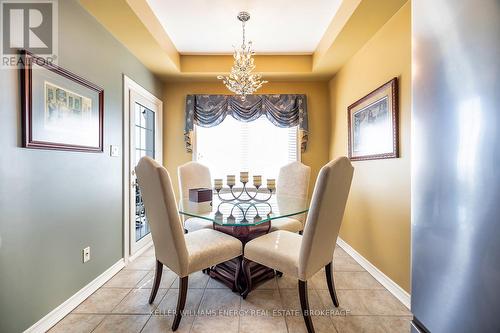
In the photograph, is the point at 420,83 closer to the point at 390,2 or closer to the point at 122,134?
the point at 390,2

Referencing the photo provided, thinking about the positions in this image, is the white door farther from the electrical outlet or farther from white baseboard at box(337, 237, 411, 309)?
white baseboard at box(337, 237, 411, 309)

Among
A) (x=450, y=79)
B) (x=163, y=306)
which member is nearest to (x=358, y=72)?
(x=450, y=79)

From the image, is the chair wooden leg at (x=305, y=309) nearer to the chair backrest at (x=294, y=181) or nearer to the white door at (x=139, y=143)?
the chair backrest at (x=294, y=181)

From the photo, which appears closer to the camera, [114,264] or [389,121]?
[389,121]

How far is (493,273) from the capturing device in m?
0.44

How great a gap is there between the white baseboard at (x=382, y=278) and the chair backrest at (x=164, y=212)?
5.74ft

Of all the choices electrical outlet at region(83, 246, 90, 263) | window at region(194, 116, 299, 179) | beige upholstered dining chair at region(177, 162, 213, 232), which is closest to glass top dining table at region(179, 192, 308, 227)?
beige upholstered dining chair at region(177, 162, 213, 232)

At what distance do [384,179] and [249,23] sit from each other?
2156 millimetres

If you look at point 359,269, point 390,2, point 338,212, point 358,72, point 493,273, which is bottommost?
point 359,269

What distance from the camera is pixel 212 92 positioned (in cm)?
358

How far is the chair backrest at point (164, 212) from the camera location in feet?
4.71

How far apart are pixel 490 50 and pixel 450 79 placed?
83 millimetres
